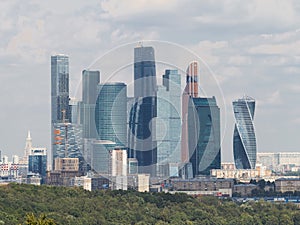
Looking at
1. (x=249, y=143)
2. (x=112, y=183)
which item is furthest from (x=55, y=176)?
(x=249, y=143)

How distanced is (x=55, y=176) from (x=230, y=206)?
58.8m

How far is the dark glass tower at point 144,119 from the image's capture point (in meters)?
125

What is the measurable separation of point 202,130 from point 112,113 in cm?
1374

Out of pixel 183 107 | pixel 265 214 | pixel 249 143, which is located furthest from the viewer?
pixel 249 143

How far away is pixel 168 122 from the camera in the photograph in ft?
421

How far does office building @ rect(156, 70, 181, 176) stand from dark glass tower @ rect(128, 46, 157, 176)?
888 mm

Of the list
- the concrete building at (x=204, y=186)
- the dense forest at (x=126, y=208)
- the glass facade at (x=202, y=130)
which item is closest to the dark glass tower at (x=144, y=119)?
the glass facade at (x=202, y=130)

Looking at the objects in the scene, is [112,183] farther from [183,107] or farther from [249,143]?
[249,143]

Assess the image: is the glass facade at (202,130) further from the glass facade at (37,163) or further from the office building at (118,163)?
the glass facade at (37,163)

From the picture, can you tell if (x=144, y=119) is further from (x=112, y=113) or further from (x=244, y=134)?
(x=244, y=134)

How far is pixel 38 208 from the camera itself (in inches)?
2088

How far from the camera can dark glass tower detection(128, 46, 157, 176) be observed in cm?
12494

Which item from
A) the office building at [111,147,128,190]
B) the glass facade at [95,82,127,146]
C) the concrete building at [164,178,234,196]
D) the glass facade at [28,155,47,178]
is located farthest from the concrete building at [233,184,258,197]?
the glass facade at [28,155,47,178]

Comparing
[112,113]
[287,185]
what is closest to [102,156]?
[112,113]
